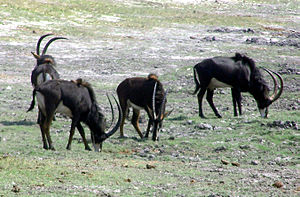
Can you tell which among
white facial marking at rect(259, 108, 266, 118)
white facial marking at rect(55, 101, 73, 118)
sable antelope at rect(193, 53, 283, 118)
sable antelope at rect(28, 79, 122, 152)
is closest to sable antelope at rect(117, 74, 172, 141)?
sable antelope at rect(28, 79, 122, 152)

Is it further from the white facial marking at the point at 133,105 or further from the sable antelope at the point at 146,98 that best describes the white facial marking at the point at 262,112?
the white facial marking at the point at 133,105

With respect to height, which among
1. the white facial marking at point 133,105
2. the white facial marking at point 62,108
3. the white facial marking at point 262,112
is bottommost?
the white facial marking at point 262,112

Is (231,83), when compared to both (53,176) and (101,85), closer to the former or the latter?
(101,85)

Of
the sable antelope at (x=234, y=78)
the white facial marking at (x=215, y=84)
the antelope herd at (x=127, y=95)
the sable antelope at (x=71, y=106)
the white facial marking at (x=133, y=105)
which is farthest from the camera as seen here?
the white facial marking at (x=215, y=84)

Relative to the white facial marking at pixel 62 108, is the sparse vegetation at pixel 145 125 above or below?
below

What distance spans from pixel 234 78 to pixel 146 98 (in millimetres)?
4020

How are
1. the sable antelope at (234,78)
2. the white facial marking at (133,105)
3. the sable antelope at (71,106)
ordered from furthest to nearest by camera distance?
the sable antelope at (234,78) < the white facial marking at (133,105) < the sable antelope at (71,106)

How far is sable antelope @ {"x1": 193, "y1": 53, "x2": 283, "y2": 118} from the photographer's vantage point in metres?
17.1

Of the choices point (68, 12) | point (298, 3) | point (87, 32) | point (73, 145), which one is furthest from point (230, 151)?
point (298, 3)

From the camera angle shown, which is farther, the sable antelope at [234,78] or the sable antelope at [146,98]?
the sable antelope at [234,78]

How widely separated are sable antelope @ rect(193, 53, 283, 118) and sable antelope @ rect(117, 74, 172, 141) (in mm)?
2972

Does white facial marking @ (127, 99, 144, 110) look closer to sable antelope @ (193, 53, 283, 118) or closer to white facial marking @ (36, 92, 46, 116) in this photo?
white facial marking @ (36, 92, 46, 116)

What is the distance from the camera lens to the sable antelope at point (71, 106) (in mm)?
12234

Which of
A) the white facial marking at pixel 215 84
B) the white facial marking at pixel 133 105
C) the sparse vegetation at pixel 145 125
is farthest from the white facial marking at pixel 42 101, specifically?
the white facial marking at pixel 215 84
